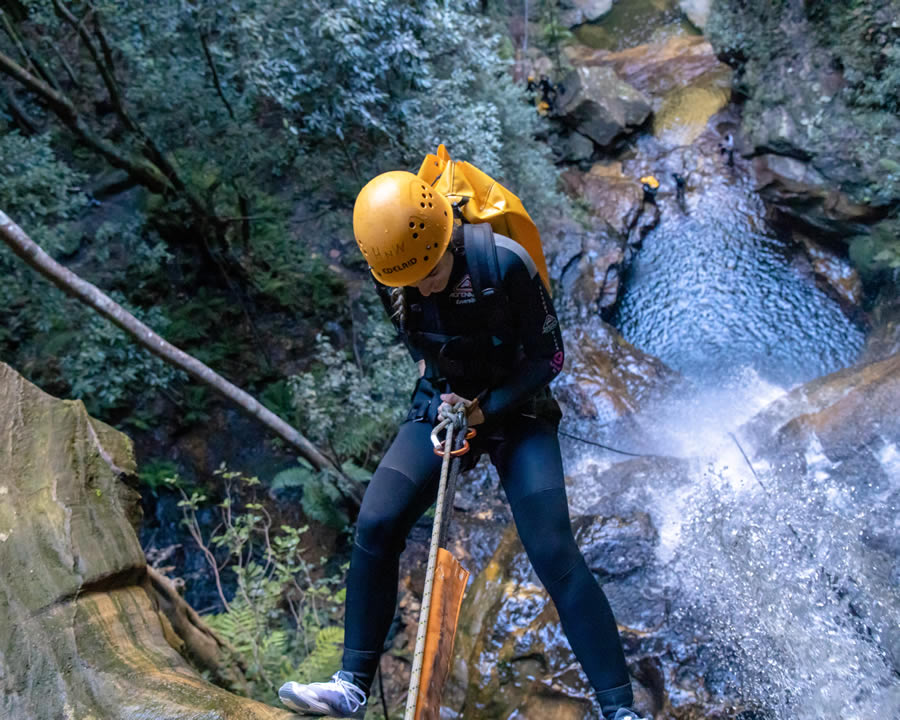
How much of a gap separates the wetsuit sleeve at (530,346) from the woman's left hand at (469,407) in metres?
0.03

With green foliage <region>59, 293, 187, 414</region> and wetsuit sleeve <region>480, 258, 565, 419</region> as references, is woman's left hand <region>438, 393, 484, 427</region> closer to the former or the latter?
wetsuit sleeve <region>480, 258, 565, 419</region>

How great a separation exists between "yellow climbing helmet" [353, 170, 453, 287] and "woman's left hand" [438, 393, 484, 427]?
51 centimetres

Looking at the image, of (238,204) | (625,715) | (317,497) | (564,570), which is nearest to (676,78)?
(238,204)

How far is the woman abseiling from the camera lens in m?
2.12

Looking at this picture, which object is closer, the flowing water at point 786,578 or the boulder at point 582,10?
the flowing water at point 786,578

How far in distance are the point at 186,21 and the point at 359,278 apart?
4.13 meters

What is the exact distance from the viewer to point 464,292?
229 centimetres

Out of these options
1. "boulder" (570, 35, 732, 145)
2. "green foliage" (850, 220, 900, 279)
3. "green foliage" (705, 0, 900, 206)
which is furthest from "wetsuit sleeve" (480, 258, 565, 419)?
"boulder" (570, 35, 732, 145)

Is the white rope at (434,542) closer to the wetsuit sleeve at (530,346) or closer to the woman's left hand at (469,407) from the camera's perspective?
the woman's left hand at (469,407)

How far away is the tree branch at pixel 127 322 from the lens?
345cm

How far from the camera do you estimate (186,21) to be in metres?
5.61

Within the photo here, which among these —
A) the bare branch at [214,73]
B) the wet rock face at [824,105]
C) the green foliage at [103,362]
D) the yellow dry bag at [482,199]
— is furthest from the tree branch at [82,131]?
the wet rock face at [824,105]

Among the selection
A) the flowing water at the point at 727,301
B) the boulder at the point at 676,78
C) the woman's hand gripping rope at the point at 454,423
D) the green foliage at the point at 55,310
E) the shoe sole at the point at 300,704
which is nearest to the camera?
the shoe sole at the point at 300,704

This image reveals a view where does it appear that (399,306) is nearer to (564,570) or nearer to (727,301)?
(564,570)
